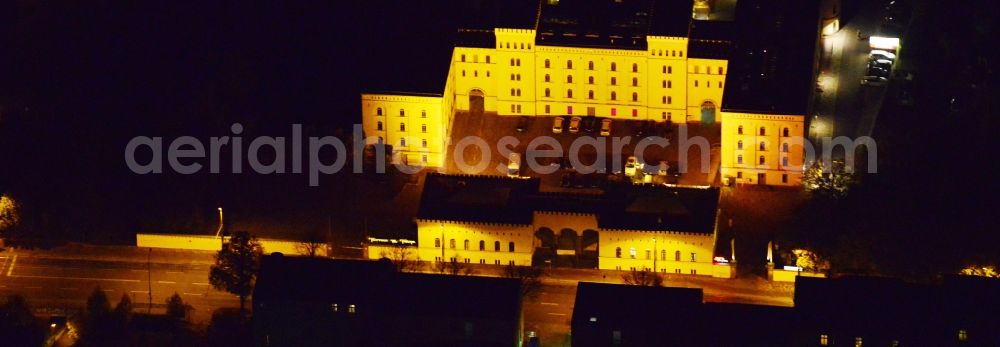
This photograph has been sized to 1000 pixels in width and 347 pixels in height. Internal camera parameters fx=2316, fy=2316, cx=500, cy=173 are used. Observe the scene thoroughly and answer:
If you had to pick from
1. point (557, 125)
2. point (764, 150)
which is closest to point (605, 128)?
point (557, 125)

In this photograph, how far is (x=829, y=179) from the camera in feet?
485

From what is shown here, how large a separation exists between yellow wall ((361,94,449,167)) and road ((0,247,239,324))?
1569 centimetres

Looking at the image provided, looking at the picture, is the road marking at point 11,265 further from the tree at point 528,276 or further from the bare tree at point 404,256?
the tree at point 528,276

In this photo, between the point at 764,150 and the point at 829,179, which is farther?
the point at 764,150

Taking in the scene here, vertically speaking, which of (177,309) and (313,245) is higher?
(313,245)

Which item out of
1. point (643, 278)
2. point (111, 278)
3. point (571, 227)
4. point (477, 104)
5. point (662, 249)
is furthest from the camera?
point (477, 104)

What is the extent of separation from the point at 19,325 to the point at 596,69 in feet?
146

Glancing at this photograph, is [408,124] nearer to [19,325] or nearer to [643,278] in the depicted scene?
[643,278]

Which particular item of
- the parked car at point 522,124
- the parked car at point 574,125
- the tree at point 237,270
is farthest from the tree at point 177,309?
the parked car at point 574,125

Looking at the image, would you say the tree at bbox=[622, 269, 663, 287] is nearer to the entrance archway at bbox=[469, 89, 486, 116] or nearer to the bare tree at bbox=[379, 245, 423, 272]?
the bare tree at bbox=[379, 245, 423, 272]

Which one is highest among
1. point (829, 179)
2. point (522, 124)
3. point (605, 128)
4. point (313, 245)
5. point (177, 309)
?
point (522, 124)

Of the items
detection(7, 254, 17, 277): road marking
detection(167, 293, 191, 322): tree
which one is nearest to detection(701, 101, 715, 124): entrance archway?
detection(167, 293, 191, 322): tree

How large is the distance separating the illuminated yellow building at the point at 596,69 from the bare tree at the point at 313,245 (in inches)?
436

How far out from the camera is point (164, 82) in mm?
166875
